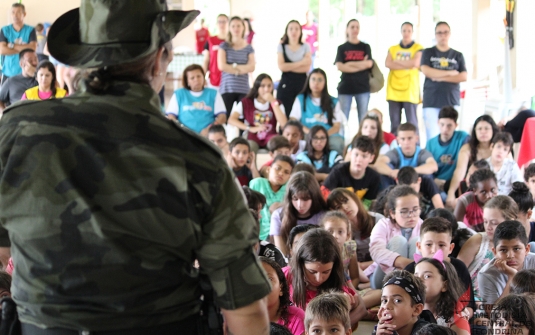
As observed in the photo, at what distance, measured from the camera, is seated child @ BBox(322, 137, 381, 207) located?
5262 millimetres

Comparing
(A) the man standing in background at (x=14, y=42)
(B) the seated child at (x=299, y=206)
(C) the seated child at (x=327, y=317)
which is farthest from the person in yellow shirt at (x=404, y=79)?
(C) the seated child at (x=327, y=317)

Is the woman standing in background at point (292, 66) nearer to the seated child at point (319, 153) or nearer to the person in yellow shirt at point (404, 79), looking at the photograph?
the person in yellow shirt at point (404, 79)

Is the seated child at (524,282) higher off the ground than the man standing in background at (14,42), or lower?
lower

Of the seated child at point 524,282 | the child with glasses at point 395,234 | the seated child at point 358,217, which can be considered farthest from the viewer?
the seated child at point 358,217

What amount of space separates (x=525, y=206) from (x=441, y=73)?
2932 millimetres

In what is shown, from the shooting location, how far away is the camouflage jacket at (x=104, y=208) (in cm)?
131

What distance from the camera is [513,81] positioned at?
352 inches

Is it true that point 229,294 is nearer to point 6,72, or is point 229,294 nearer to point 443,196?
point 443,196

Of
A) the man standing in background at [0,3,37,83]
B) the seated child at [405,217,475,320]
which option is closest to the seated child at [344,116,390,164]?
the seated child at [405,217,475,320]

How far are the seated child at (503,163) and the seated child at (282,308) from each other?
310cm

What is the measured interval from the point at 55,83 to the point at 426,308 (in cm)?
431

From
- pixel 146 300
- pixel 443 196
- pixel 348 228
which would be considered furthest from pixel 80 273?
pixel 443 196

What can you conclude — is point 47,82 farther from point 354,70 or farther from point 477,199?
point 477,199

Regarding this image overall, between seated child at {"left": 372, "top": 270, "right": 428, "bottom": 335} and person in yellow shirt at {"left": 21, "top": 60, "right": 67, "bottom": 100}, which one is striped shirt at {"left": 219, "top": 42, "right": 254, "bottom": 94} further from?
seated child at {"left": 372, "top": 270, "right": 428, "bottom": 335}
